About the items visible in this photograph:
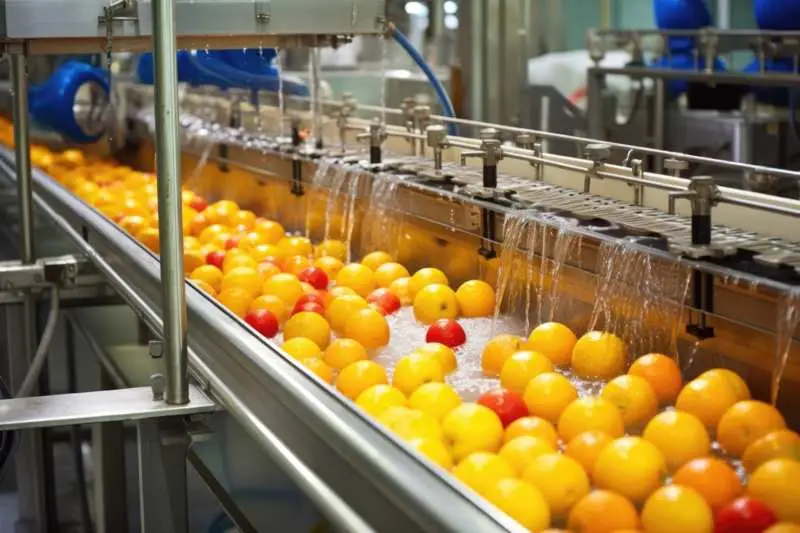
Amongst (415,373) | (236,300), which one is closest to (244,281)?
(236,300)

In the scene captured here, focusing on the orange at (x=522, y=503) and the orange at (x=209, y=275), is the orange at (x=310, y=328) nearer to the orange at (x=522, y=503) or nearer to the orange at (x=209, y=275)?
the orange at (x=209, y=275)

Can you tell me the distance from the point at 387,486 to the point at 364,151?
262cm

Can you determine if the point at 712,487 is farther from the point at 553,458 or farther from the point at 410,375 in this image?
the point at 410,375

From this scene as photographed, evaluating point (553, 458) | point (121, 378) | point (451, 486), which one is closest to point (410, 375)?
point (553, 458)

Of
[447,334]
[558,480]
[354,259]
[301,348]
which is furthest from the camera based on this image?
[354,259]

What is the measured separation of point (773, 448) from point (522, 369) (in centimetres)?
54

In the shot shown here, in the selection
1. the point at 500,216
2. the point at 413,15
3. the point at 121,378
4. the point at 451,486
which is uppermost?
the point at 413,15

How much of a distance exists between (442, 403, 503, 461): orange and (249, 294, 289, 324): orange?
95 centimetres

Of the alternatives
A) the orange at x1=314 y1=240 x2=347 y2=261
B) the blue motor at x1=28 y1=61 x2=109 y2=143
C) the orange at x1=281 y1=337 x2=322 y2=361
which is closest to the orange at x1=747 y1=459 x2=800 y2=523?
the orange at x1=281 y1=337 x2=322 y2=361

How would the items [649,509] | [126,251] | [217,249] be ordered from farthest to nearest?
1. [217,249]
2. [126,251]
3. [649,509]

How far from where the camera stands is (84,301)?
3541mm

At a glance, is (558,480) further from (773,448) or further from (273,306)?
(273,306)

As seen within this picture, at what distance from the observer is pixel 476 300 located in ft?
8.38

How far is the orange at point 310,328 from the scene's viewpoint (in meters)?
2.39
